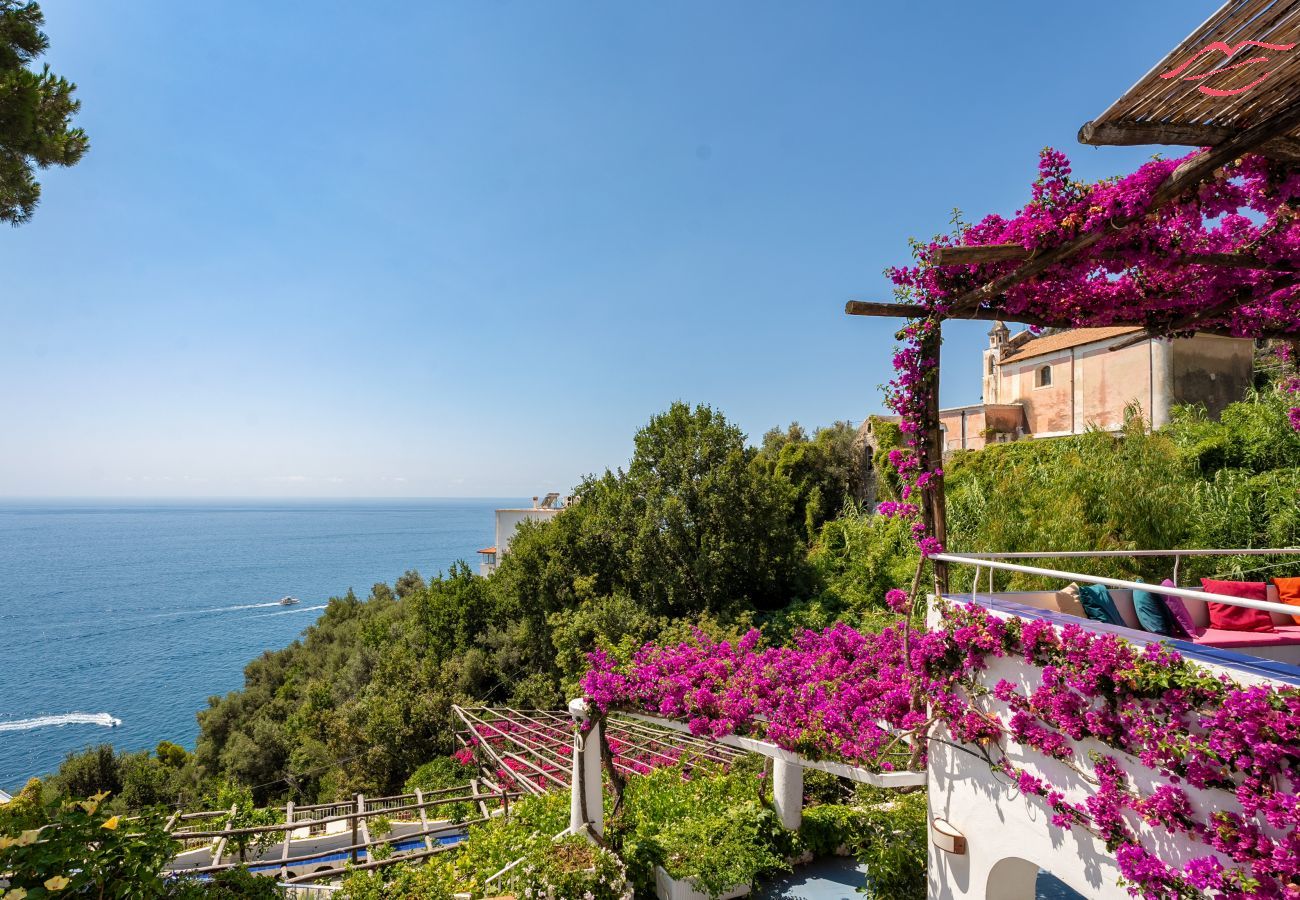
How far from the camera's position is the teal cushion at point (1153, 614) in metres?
4.33

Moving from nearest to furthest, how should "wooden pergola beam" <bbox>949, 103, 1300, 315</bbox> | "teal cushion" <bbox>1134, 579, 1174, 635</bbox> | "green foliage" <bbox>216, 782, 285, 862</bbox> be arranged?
"wooden pergola beam" <bbox>949, 103, 1300, 315</bbox> → "teal cushion" <bbox>1134, 579, 1174, 635</bbox> → "green foliage" <bbox>216, 782, 285, 862</bbox>

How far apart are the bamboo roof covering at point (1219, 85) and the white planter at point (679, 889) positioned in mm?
6523

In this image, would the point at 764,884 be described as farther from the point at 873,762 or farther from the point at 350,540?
the point at 350,540

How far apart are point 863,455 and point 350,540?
502 feet

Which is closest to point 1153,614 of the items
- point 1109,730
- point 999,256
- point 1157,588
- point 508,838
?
point 1109,730

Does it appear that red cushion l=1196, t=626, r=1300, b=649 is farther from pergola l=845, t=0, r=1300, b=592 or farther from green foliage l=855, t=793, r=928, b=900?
green foliage l=855, t=793, r=928, b=900

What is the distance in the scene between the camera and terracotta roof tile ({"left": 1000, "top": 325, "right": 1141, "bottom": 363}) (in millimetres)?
20711

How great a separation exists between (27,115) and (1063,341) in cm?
2697

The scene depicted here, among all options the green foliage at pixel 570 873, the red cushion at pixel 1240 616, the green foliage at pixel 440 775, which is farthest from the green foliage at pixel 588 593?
the red cushion at pixel 1240 616

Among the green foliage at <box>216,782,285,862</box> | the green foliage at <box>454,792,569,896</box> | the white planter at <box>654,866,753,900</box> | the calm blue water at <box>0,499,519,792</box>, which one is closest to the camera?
the green foliage at <box>454,792,569,896</box>

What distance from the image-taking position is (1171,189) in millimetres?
3252

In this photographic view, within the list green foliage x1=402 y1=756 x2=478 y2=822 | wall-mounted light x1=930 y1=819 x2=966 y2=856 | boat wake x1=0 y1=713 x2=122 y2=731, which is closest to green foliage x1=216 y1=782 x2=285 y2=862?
green foliage x1=402 y1=756 x2=478 y2=822

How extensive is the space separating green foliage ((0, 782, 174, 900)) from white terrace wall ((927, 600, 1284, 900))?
4.57 m

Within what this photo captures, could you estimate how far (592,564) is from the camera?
59.4 feet
